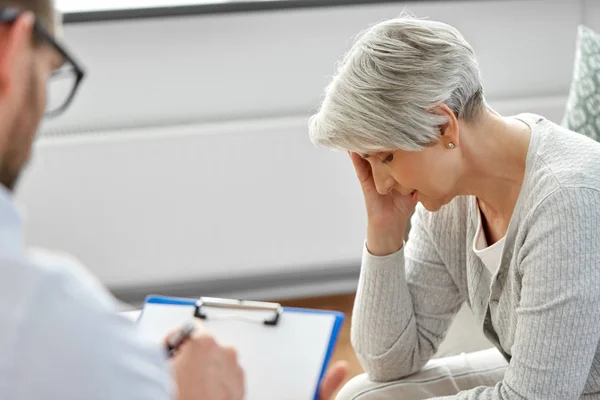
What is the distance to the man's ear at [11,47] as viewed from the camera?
742 mm

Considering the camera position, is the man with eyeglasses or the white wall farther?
the white wall

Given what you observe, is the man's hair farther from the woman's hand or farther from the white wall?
the white wall

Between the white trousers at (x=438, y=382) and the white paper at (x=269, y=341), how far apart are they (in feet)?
1.56

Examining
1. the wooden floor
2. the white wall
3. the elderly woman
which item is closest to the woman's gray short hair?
the elderly woman

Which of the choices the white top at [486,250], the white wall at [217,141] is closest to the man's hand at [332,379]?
the white top at [486,250]

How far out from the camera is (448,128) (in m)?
1.34

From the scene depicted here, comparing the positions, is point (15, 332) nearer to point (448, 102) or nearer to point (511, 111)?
point (448, 102)

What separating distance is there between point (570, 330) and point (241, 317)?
48cm

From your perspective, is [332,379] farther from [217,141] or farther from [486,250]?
[217,141]

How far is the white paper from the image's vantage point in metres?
1.08

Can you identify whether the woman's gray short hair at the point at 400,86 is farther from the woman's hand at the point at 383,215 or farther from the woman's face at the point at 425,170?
the woman's hand at the point at 383,215

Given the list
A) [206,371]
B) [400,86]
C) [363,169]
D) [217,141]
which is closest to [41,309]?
[206,371]

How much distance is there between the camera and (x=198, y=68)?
2430 millimetres

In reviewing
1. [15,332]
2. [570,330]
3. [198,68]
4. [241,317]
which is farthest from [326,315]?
[198,68]
